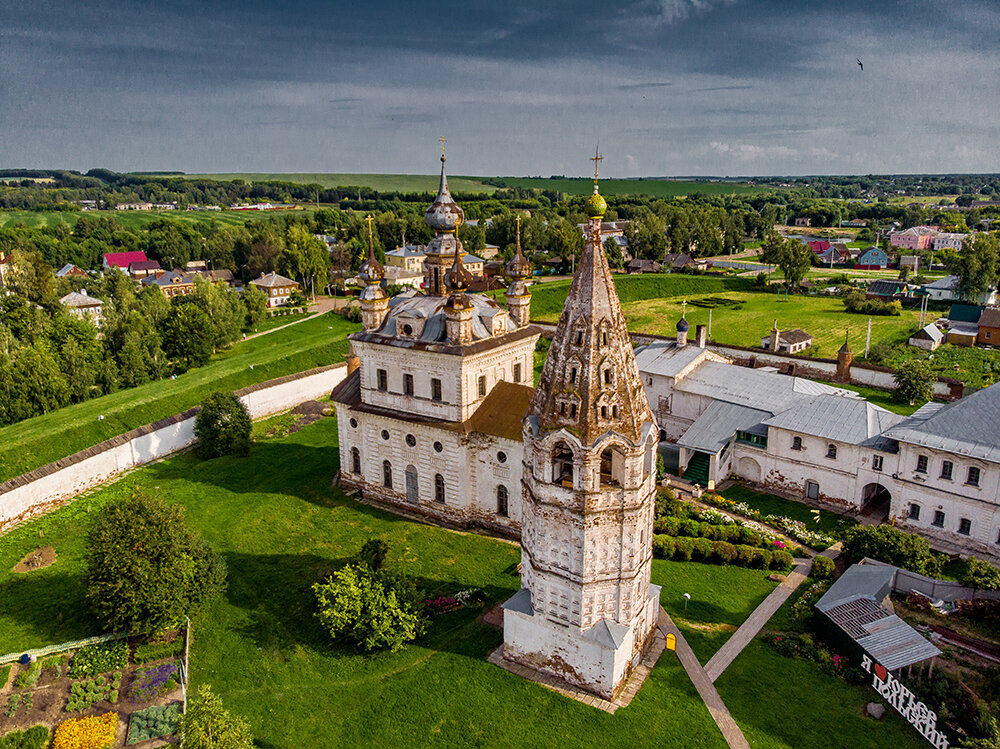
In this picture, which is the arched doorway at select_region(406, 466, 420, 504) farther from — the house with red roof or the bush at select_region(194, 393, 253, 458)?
the house with red roof

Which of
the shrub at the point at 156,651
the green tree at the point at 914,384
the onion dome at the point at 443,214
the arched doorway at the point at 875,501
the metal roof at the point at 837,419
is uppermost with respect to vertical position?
the onion dome at the point at 443,214

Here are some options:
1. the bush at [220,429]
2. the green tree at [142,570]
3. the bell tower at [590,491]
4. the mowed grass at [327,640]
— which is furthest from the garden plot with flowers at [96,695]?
the bush at [220,429]

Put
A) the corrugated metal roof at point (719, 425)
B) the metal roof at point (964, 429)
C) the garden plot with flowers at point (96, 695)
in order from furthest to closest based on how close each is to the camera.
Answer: the corrugated metal roof at point (719, 425) < the metal roof at point (964, 429) < the garden plot with flowers at point (96, 695)

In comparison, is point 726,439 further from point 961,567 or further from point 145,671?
point 145,671

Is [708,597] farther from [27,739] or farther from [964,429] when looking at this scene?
[27,739]

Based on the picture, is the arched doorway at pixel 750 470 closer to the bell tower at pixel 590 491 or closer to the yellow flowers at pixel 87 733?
the bell tower at pixel 590 491

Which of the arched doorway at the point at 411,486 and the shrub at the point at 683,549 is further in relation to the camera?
the arched doorway at the point at 411,486

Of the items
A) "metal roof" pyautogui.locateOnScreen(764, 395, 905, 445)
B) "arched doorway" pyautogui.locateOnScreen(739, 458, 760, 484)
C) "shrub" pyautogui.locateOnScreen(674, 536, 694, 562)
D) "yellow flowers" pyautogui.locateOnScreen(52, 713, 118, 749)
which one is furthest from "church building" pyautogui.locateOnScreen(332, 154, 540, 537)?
"yellow flowers" pyautogui.locateOnScreen(52, 713, 118, 749)
